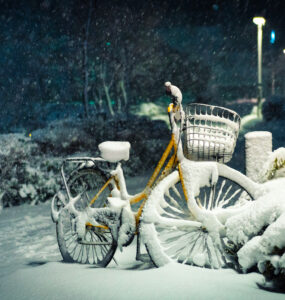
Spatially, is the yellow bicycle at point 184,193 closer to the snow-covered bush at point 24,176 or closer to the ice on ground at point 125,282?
the ice on ground at point 125,282

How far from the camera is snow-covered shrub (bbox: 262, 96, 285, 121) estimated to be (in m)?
17.9

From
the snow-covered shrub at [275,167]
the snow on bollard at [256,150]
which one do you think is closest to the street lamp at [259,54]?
the snow on bollard at [256,150]

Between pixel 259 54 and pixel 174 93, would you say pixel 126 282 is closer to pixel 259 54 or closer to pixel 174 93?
pixel 174 93

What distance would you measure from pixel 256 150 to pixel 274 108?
15144 mm

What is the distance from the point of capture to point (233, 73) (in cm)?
3438

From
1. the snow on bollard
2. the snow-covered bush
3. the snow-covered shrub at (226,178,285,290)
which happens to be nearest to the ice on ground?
the snow-covered shrub at (226,178,285,290)

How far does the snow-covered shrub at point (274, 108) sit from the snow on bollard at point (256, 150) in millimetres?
14873

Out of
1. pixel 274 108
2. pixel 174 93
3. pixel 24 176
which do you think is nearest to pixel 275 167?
pixel 174 93

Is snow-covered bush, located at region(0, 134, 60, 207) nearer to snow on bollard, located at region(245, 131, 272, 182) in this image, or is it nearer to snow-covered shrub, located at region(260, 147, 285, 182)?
snow on bollard, located at region(245, 131, 272, 182)

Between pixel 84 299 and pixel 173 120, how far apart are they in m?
1.64

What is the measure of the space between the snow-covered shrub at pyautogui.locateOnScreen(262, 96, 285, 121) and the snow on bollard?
14.9m

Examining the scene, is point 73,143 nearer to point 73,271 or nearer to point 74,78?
point 73,271

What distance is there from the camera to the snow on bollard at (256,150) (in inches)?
160

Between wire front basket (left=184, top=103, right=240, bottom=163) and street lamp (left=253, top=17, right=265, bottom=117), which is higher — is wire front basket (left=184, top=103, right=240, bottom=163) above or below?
below
